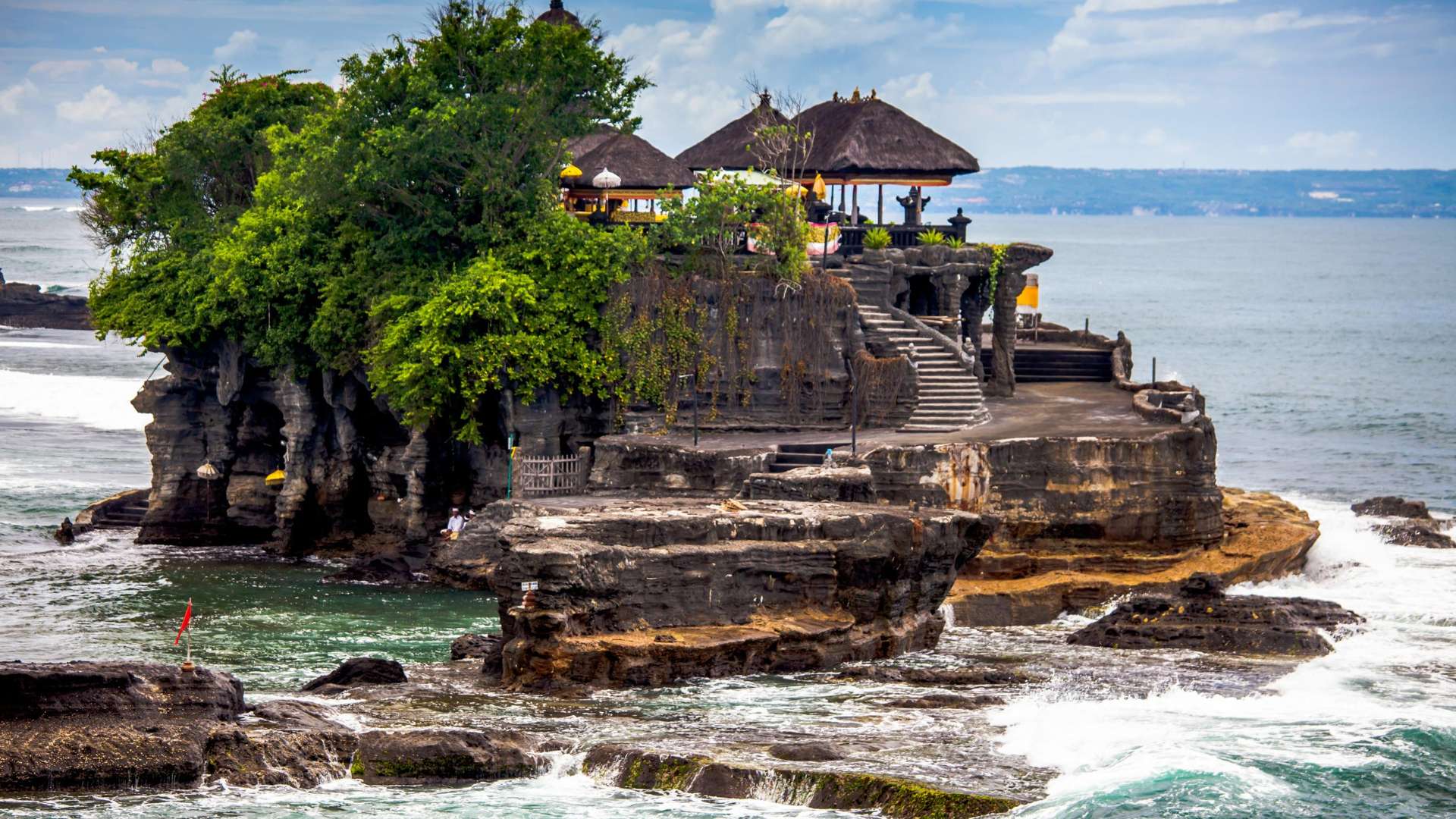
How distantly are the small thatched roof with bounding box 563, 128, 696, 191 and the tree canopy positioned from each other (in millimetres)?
3488

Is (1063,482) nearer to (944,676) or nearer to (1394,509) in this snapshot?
(944,676)

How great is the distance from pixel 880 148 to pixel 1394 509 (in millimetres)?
17915

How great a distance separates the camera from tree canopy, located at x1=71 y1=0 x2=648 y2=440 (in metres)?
49.5

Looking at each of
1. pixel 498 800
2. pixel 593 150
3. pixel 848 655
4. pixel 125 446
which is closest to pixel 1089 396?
pixel 593 150

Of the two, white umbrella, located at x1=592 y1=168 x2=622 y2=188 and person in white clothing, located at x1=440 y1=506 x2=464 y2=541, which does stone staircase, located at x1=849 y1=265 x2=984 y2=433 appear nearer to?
white umbrella, located at x1=592 y1=168 x2=622 y2=188

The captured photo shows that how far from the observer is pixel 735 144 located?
57375 millimetres

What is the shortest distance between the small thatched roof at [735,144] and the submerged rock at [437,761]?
2580 cm

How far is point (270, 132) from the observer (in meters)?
57.5

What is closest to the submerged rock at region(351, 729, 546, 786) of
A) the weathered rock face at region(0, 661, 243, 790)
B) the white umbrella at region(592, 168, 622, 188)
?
the weathered rock face at region(0, 661, 243, 790)

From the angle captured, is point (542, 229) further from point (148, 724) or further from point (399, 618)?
point (148, 724)

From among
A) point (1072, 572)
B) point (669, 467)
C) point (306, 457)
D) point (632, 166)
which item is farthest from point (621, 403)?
point (1072, 572)

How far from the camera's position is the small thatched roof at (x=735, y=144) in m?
56.7

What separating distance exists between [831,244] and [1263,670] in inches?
667

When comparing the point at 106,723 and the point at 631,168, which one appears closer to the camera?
the point at 106,723
